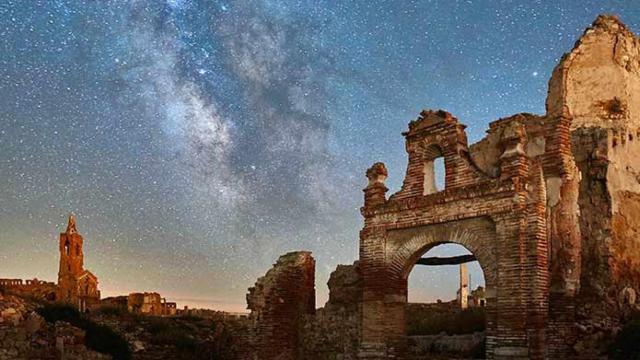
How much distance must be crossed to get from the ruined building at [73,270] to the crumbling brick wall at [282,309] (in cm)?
3883

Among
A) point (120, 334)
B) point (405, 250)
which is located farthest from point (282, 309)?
point (120, 334)

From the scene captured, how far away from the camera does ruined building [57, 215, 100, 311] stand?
52406 mm

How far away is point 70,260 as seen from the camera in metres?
53.7

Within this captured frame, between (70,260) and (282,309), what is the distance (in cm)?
4217

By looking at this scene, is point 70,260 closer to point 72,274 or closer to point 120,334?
point 72,274

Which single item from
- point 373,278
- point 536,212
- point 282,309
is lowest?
point 282,309

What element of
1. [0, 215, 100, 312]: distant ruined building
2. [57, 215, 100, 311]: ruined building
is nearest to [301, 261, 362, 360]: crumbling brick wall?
[0, 215, 100, 312]: distant ruined building

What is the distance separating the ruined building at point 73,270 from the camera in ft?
172

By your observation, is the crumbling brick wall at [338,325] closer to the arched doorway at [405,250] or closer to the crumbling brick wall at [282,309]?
the crumbling brick wall at [282,309]

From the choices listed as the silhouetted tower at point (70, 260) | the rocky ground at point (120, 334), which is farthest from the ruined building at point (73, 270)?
the rocky ground at point (120, 334)

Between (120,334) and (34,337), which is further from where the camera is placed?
(120,334)

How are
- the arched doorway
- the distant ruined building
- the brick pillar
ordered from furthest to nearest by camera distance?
the distant ruined building < the brick pillar < the arched doorway

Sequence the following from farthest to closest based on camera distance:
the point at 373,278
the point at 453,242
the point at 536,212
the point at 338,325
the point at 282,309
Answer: the point at 282,309 < the point at 338,325 < the point at 373,278 < the point at 453,242 < the point at 536,212

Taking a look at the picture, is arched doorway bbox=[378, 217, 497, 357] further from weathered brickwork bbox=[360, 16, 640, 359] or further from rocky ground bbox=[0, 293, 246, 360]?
rocky ground bbox=[0, 293, 246, 360]
